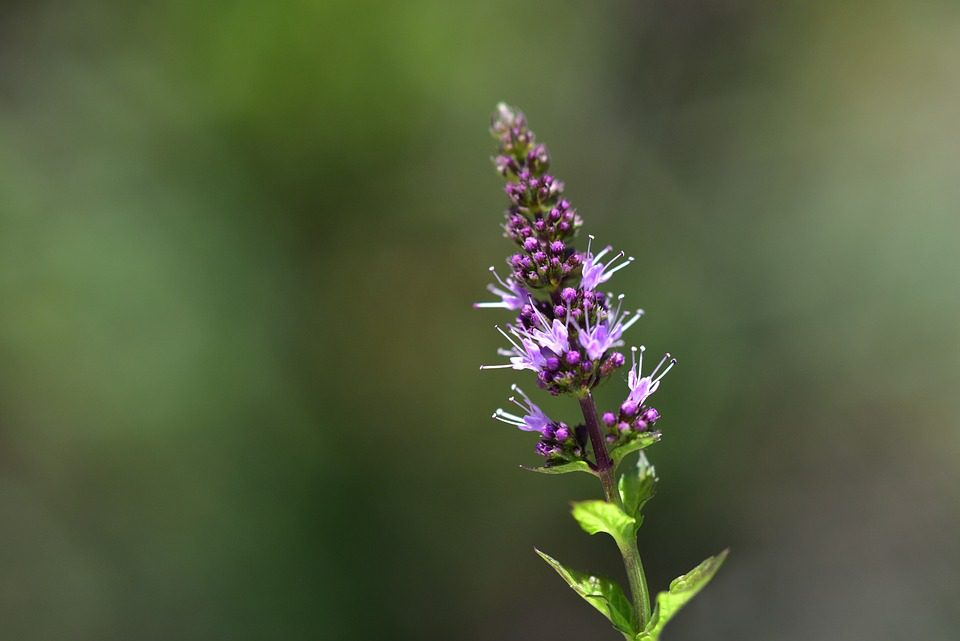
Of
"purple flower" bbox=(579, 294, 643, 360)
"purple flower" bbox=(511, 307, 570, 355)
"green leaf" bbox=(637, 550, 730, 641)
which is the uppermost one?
"purple flower" bbox=(511, 307, 570, 355)

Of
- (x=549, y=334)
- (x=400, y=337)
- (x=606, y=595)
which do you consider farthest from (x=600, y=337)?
(x=400, y=337)

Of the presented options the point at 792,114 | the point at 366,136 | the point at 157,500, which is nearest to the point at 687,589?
the point at 157,500

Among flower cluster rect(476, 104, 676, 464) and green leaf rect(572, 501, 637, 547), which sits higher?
flower cluster rect(476, 104, 676, 464)

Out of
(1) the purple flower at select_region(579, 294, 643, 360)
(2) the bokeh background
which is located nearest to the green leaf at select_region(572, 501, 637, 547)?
(1) the purple flower at select_region(579, 294, 643, 360)

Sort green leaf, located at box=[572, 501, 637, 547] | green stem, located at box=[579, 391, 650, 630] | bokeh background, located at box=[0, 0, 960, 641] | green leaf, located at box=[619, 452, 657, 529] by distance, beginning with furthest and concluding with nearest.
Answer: bokeh background, located at box=[0, 0, 960, 641] → green leaf, located at box=[619, 452, 657, 529] → green stem, located at box=[579, 391, 650, 630] → green leaf, located at box=[572, 501, 637, 547]

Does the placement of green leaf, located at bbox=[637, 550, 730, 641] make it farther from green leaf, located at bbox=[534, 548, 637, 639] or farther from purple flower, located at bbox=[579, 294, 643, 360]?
purple flower, located at bbox=[579, 294, 643, 360]

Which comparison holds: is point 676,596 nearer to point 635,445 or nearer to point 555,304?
point 635,445
